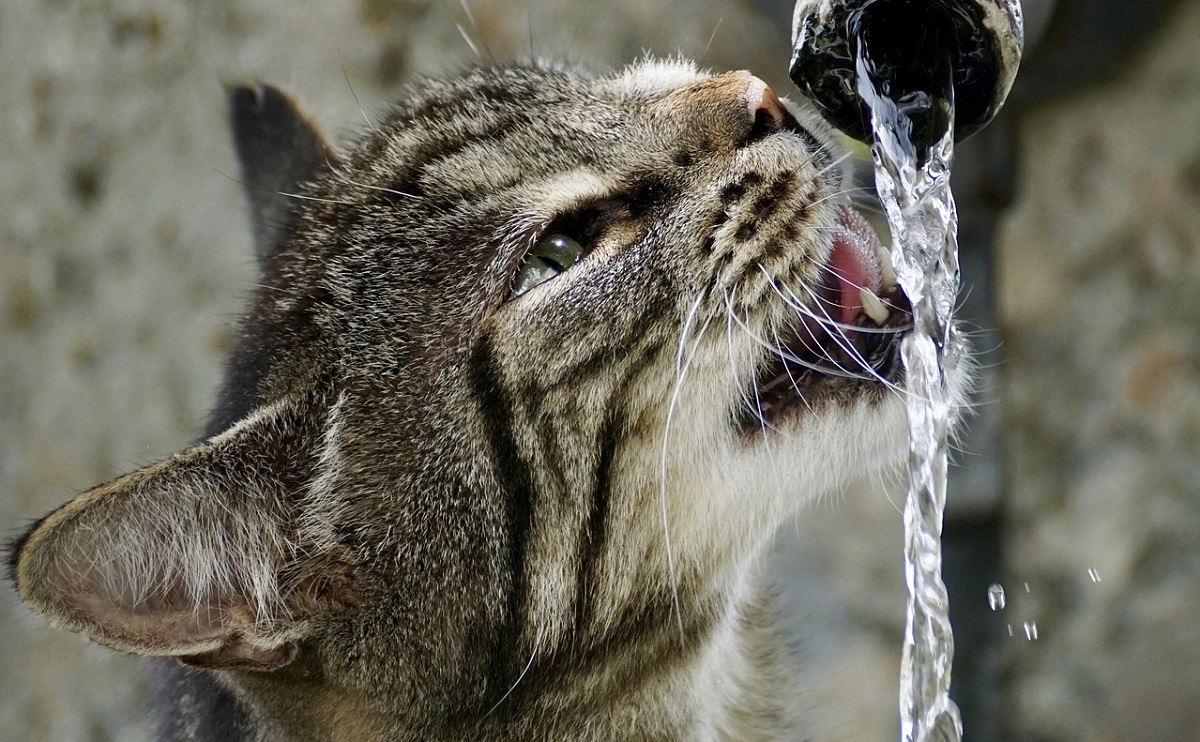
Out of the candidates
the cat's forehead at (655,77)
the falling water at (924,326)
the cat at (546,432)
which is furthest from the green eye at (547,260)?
the falling water at (924,326)

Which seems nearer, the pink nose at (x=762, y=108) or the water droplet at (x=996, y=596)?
the pink nose at (x=762, y=108)

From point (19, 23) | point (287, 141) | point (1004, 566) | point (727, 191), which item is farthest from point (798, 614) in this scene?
point (19, 23)

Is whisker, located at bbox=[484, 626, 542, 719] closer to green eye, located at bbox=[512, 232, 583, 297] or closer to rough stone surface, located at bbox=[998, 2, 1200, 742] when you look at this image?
green eye, located at bbox=[512, 232, 583, 297]

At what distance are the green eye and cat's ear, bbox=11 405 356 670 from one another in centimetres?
34

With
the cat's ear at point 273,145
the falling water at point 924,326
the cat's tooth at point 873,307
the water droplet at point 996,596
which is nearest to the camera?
the falling water at point 924,326

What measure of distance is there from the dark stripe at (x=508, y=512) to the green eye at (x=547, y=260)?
0.41 feet

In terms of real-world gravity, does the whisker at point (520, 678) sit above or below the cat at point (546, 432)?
below

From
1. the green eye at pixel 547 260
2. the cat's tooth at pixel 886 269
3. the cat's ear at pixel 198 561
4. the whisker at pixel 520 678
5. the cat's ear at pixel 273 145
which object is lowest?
the whisker at pixel 520 678

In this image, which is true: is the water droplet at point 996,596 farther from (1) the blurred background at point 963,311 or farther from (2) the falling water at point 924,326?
(2) the falling water at point 924,326

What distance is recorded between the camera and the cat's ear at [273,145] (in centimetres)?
193

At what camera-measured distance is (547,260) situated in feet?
4.91

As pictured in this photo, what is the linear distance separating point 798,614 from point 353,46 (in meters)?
1.72

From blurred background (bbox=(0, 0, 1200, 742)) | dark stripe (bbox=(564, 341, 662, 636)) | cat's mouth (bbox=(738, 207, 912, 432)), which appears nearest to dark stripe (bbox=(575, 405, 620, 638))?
dark stripe (bbox=(564, 341, 662, 636))

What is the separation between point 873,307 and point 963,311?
1030 millimetres
